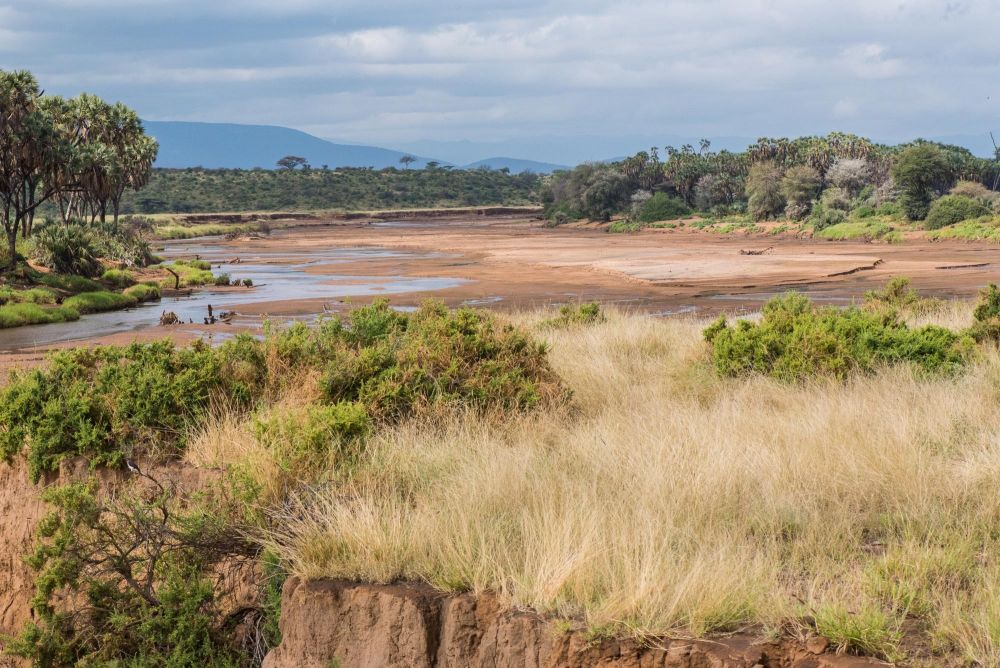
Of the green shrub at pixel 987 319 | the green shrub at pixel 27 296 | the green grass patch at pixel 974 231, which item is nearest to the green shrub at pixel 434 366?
the green shrub at pixel 987 319

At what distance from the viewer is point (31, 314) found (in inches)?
1181

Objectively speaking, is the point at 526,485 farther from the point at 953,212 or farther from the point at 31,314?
the point at 953,212

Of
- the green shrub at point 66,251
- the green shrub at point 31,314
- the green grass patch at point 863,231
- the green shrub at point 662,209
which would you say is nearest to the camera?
the green shrub at point 31,314

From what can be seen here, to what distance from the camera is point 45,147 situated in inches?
1574

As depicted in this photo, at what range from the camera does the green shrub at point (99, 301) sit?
32844mm

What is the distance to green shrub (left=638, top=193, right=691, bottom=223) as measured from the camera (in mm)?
92812

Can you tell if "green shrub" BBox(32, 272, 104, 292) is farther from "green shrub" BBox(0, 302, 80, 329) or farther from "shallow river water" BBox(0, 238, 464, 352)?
"green shrub" BBox(0, 302, 80, 329)

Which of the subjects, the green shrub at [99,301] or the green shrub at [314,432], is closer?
the green shrub at [314,432]

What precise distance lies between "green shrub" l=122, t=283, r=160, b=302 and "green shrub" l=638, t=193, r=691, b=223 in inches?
2384

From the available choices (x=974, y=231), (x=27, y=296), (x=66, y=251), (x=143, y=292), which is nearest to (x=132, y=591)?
(x=27, y=296)

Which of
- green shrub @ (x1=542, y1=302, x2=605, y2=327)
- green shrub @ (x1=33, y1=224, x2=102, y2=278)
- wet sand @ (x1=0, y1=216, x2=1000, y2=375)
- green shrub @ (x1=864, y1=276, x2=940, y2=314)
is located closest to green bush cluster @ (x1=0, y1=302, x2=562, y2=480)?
green shrub @ (x1=542, y1=302, x2=605, y2=327)

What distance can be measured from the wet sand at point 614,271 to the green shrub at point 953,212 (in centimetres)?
406

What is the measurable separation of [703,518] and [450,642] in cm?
166

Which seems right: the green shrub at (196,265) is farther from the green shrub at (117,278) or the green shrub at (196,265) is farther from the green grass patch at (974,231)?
the green grass patch at (974,231)
